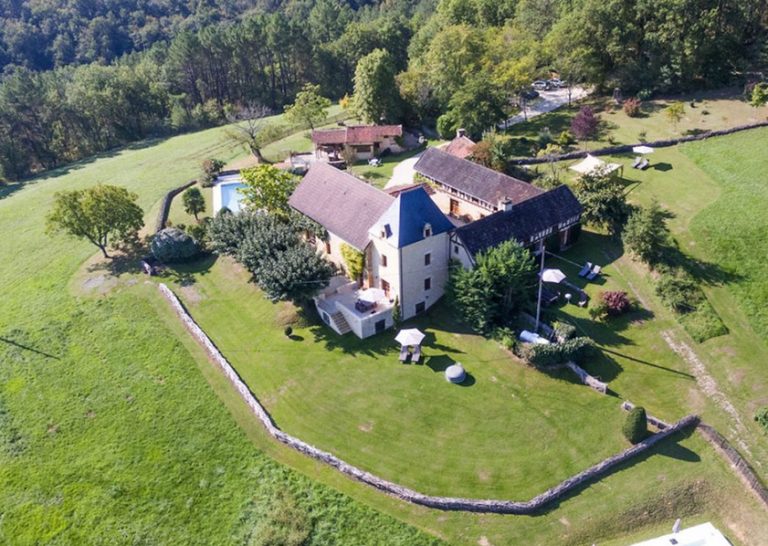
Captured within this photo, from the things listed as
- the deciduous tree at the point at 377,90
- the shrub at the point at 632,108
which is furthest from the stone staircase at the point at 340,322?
the shrub at the point at 632,108

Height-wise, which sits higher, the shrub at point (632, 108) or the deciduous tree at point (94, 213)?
the shrub at point (632, 108)

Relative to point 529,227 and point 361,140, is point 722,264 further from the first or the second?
point 361,140

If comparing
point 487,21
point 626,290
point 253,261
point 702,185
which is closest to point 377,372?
point 253,261

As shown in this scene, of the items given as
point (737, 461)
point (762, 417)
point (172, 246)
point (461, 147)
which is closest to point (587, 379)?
point (737, 461)

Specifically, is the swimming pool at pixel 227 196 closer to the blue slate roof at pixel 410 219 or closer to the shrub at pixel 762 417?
the blue slate roof at pixel 410 219

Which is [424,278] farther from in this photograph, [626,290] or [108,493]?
[108,493]

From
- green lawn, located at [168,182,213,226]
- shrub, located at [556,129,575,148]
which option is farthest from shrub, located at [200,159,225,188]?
shrub, located at [556,129,575,148]

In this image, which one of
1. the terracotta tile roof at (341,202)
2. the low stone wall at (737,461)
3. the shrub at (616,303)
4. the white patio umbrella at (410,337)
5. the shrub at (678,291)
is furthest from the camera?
the terracotta tile roof at (341,202)
